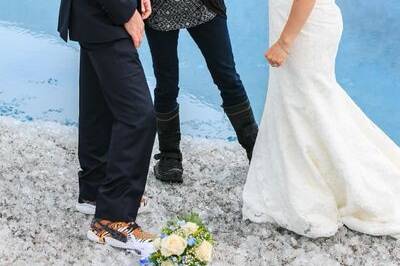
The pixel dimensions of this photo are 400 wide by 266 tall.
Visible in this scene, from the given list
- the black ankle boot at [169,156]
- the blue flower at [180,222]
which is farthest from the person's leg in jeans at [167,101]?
the blue flower at [180,222]

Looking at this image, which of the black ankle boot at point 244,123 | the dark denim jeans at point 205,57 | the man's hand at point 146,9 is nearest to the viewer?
Result: the man's hand at point 146,9

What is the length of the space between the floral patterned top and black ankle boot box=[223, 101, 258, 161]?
43 cm

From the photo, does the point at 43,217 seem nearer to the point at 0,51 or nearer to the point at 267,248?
the point at 267,248

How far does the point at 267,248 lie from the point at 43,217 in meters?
0.88

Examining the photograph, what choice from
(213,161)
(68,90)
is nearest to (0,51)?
(68,90)

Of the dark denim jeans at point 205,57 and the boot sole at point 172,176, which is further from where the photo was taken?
the boot sole at point 172,176

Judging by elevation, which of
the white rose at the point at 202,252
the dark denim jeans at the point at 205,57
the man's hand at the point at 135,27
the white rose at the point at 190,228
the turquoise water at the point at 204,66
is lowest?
the turquoise water at the point at 204,66

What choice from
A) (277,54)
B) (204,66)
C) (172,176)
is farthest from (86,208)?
(204,66)

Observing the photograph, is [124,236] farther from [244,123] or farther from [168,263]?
[244,123]

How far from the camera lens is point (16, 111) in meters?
4.24

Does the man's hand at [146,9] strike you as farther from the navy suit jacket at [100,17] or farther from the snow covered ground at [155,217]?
the snow covered ground at [155,217]

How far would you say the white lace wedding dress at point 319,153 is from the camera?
2553 mm

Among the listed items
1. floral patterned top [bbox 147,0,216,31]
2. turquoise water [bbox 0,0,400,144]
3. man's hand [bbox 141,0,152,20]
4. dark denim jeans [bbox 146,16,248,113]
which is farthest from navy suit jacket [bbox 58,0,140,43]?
turquoise water [bbox 0,0,400,144]

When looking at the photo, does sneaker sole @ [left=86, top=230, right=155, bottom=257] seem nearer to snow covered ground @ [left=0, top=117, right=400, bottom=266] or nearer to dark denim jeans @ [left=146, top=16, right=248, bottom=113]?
snow covered ground @ [left=0, top=117, right=400, bottom=266]
